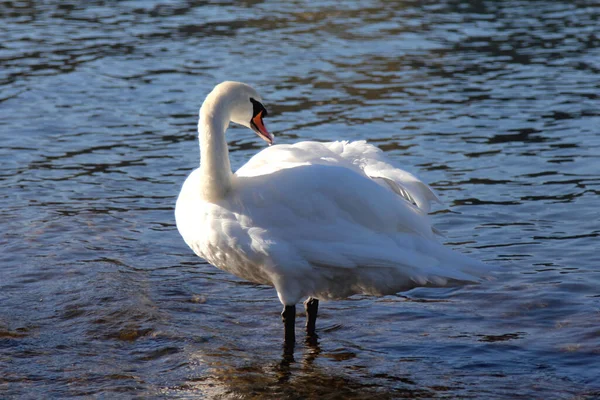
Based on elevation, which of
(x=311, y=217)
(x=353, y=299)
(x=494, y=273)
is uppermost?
(x=311, y=217)

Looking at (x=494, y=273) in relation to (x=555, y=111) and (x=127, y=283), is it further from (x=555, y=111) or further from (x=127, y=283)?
(x=555, y=111)

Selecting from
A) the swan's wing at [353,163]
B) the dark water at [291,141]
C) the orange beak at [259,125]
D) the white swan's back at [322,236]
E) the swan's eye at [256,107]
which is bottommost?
the dark water at [291,141]

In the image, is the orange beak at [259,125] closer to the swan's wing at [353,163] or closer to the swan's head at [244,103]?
the swan's head at [244,103]

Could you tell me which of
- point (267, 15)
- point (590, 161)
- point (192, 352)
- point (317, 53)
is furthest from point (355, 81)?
point (192, 352)

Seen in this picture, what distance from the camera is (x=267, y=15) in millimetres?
19562

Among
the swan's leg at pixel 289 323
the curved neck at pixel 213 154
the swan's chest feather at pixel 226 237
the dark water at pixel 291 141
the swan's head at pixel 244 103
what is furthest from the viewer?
the swan's leg at pixel 289 323

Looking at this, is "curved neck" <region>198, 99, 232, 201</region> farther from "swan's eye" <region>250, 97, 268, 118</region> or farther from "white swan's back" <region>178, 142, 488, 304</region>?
"swan's eye" <region>250, 97, 268, 118</region>

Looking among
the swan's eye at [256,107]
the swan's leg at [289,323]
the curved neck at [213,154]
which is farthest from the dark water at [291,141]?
the swan's eye at [256,107]

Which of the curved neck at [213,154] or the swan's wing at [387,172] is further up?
the curved neck at [213,154]

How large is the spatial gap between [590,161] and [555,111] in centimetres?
205

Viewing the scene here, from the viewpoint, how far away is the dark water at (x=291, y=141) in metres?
6.00

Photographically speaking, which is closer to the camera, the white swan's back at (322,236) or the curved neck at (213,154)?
the white swan's back at (322,236)

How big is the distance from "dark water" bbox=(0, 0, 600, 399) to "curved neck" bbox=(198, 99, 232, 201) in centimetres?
115

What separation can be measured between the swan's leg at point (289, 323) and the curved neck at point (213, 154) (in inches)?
35.9
